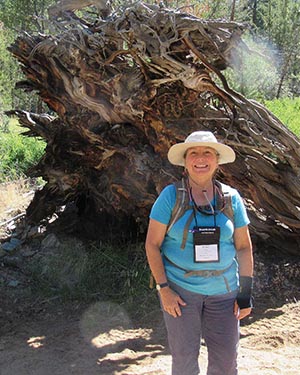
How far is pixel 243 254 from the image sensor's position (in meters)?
3.00

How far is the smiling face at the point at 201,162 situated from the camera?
2951 mm

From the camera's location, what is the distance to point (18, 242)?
22.6ft

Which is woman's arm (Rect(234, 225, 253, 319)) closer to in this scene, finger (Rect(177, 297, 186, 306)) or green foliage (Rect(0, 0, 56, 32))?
finger (Rect(177, 297, 186, 306))

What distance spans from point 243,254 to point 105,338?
227 cm

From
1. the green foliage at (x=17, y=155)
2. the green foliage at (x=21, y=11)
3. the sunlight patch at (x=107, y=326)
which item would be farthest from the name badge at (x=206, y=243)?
the green foliage at (x=21, y=11)

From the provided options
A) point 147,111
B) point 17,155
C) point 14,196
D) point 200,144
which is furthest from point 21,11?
point 200,144

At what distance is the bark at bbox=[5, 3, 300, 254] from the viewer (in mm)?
5145

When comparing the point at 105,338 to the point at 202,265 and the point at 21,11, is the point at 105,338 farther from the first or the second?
the point at 21,11

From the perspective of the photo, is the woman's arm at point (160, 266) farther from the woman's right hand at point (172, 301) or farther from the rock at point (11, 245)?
the rock at point (11, 245)

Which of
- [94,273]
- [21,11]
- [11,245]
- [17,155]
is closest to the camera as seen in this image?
[94,273]

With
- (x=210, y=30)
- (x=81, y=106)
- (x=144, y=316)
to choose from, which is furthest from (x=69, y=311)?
(x=210, y=30)

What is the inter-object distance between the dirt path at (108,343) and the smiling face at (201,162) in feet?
6.12

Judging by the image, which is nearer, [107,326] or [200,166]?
[200,166]

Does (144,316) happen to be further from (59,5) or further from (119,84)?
(59,5)
